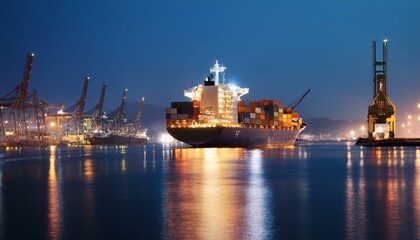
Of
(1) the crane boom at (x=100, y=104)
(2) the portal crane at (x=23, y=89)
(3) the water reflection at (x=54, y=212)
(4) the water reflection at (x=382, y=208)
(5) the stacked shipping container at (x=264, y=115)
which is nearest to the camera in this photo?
(4) the water reflection at (x=382, y=208)

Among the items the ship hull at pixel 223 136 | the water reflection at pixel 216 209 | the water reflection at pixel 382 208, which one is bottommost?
the water reflection at pixel 382 208

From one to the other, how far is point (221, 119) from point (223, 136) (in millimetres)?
5455

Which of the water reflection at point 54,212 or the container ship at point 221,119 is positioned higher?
the container ship at point 221,119

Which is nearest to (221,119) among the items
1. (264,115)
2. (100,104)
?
(264,115)

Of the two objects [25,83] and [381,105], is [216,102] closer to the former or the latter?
[381,105]

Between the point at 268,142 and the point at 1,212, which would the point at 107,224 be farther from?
the point at 268,142

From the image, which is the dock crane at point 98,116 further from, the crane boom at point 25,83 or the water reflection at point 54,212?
the water reflection at point 54,212

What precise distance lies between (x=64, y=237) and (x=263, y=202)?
7957 mm

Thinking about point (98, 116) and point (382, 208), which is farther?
point (98, 116)

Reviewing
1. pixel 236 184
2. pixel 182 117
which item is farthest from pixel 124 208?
pixel 182 117

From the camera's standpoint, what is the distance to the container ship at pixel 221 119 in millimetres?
86500

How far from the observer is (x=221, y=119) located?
300 ft

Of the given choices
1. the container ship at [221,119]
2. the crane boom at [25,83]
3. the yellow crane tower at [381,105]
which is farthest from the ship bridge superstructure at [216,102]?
the crane boom at [25,83]

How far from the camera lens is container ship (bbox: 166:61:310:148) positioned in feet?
284
